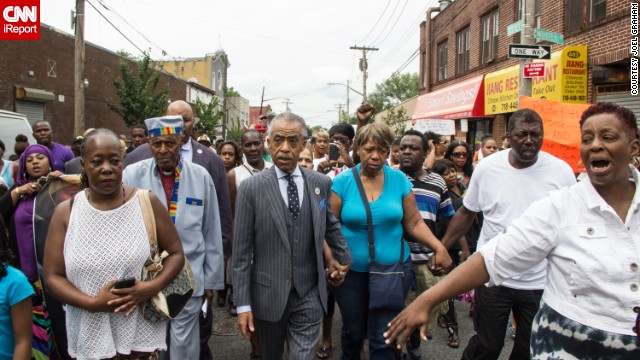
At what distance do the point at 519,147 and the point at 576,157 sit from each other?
3.79 m

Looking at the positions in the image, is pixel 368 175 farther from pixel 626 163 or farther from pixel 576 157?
pixel 576 157

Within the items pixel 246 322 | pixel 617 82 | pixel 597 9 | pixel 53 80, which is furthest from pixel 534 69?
pixel 53 80

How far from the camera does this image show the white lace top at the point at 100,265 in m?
2.62

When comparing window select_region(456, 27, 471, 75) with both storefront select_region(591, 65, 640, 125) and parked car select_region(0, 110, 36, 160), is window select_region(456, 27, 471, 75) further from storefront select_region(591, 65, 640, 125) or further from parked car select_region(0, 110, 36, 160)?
parked car select_region(0, 110, 36, 160)

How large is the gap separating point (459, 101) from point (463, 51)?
3.51 metres

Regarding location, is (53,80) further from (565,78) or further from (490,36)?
(565,78)


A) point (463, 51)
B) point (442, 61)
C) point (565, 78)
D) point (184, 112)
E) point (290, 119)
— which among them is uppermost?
point (442, 61)

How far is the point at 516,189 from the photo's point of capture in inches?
150

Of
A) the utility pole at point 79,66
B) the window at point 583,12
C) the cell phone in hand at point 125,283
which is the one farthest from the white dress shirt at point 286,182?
the utility pole at point 79,66

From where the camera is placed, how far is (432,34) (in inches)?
992

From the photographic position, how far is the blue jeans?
11.8 ft

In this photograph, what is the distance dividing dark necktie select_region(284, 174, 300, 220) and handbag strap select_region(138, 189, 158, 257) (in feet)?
2.86

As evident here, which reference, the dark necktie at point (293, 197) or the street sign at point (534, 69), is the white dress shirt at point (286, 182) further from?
the street sign at point (534, 69)

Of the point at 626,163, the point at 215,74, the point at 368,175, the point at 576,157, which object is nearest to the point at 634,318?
the point at 626,163
